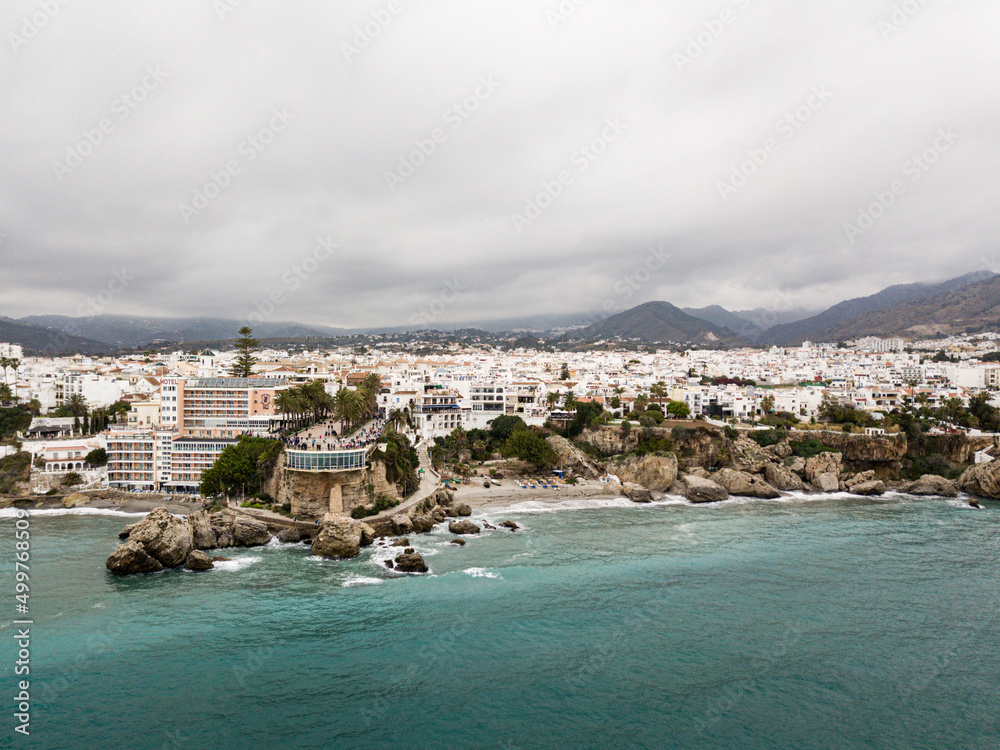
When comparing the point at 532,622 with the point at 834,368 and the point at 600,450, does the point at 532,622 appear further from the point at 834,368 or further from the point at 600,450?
the point at 834,368

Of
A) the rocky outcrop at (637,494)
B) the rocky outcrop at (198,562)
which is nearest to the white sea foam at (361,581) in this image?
the rocky outcrop at (198,562)

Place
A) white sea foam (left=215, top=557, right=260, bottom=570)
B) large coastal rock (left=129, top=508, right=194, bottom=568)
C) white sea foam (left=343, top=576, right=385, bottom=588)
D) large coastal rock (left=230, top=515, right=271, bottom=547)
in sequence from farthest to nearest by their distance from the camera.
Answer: large coastal rock (left=230, top=515, right=271, bottom=547), white sea foam (left=215, top=557, right=260, bottom=570), large coastal rock (left=129, top=508, right=194, bottom=568), white sea foam (left=343, top=576, right=385, bottom=588)

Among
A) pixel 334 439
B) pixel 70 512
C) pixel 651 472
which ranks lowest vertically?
pixel 70 512

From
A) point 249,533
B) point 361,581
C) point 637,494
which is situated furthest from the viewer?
point 637,494

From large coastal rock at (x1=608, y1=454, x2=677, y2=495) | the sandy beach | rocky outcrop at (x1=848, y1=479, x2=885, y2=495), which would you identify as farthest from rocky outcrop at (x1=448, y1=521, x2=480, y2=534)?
rocky outcrop at (x1=848, y1=479, x2=885, y2=495)

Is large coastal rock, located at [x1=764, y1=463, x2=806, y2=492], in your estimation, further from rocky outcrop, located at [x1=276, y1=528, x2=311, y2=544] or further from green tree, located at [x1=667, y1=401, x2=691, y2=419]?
rocky outcrop, located at [x1=276, y1=528, x2=311, y2=544]

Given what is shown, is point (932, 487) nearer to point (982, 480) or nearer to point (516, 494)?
point (982, 480)

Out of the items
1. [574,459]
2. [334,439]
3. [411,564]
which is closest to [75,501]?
[334,439]
